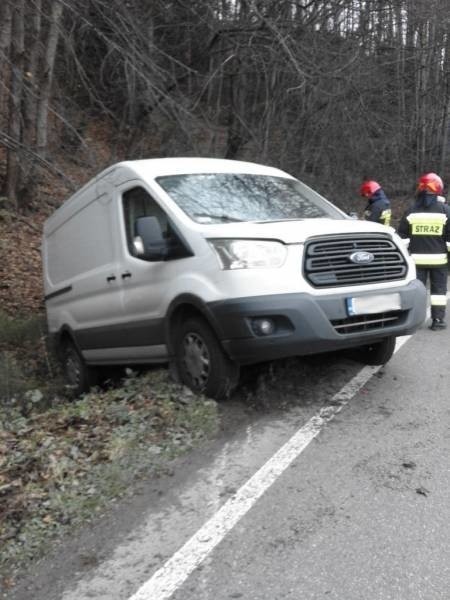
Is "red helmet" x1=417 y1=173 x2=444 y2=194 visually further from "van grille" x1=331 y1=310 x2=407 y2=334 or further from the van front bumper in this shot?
the van front bumper

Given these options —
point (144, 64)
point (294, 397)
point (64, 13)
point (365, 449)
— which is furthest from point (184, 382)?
point (64, 13)

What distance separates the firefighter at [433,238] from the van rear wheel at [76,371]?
4.01m

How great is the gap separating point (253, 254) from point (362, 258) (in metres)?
0.87

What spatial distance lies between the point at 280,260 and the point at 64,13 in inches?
222

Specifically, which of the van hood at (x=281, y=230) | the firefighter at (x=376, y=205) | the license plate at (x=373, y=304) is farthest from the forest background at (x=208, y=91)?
the license plate at (x=373, y=304)

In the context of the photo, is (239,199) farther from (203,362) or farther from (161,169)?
(203,362)

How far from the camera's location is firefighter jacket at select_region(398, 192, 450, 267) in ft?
24.9

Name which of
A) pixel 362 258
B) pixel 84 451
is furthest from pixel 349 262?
pixel 84 451

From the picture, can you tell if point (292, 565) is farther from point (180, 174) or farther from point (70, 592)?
Result: point (180, 174)

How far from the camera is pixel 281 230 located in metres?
4.53

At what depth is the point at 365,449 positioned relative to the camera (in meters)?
3.97

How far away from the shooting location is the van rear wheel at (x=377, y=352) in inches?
218

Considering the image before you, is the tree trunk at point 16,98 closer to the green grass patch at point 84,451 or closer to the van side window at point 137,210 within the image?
the van side window at point 137,210

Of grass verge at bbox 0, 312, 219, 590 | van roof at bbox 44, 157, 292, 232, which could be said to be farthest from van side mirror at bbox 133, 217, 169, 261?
grass verge at bbox 0, 312, 219, 590
